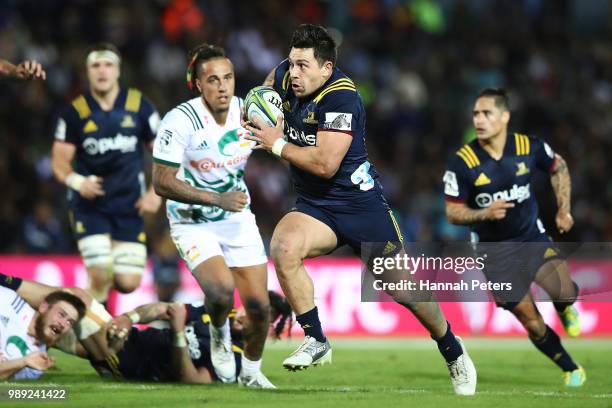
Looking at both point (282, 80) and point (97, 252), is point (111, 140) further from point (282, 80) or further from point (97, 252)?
point (282, 80)

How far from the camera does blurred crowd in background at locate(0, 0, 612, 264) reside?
17922mm

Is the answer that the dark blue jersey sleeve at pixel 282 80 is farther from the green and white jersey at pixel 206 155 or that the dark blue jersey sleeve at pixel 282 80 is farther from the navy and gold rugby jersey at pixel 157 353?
the navy and gold rugby jersey at pixel 157 353

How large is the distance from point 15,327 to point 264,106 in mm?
3165

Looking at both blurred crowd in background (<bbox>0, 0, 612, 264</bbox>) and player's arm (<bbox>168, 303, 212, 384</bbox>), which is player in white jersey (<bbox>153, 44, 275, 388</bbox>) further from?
blurred crowd in background (<bbox>0, 0, 612, 264</bbox>)

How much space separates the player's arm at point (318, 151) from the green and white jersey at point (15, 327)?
9.58 feet

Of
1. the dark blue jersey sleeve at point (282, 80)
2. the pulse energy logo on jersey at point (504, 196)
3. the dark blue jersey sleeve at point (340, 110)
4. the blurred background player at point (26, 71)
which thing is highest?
the blurred background player at point (26, 71)

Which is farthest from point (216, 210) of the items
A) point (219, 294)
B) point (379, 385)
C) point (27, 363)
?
point (379, 385)

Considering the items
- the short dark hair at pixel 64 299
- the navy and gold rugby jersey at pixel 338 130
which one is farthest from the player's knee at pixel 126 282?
the navy and gold rugby jersey at pixel 338 130

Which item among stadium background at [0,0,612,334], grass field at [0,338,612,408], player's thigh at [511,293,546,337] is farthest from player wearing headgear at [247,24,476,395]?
stadium background at [0,0,612,334]

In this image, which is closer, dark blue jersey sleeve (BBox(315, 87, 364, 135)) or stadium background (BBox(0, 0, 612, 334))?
dark blue jersey sleeve (BBox(315, 87, 364, 135))

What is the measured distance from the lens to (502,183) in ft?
34.6

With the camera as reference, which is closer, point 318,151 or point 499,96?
point 318,151

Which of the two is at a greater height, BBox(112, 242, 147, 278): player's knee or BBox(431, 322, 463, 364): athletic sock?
BBox(112, 242, 147, 278): player's knee

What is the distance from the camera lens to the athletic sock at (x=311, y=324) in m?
8.09
